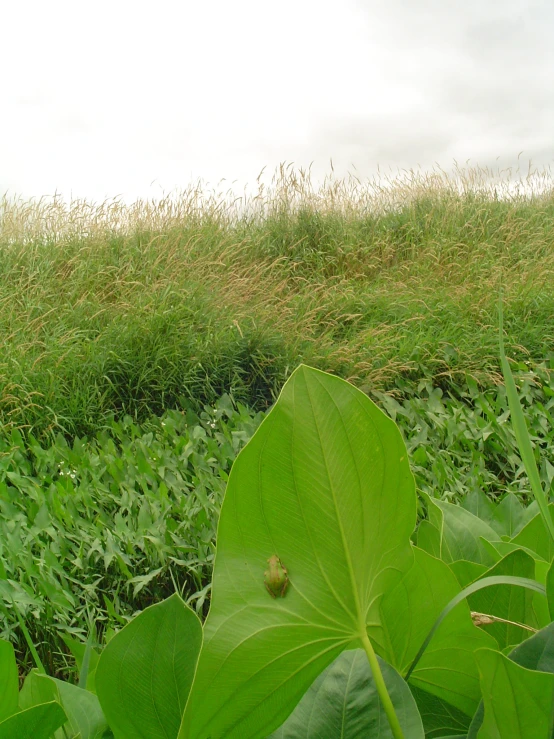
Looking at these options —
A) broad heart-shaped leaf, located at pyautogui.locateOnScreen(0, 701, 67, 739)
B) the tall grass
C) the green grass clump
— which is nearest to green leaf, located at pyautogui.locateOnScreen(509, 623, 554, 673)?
broad heart-shaped leaf, located at pyautogui.locateOnScreen(0, 701, 67, 739)

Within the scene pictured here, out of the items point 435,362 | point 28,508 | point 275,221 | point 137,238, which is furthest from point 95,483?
point 275,221

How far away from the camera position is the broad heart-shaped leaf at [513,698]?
0.31m

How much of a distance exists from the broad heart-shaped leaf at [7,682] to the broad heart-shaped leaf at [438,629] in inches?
10.3

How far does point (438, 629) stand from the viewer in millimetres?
401

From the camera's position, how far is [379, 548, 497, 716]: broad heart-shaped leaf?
0.40m

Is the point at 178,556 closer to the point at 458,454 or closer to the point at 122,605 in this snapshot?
the point at 122,605

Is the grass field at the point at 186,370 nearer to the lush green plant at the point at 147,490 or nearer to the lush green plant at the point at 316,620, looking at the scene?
the lush green plant at the point at 147,490

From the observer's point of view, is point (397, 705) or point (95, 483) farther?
point (95, 483)

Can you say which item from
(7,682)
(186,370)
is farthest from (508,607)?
(186,370)

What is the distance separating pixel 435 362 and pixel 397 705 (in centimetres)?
391

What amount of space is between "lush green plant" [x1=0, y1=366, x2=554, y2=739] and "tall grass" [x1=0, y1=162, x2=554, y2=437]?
339cm

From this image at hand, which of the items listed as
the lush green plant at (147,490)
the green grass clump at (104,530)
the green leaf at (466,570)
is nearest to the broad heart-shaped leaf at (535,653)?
the green leaf at (466,570)

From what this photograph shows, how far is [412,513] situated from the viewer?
336 millimetres

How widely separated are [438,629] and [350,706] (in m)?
0.08
